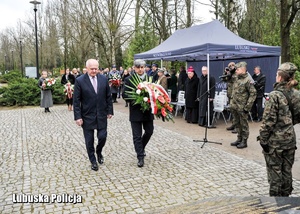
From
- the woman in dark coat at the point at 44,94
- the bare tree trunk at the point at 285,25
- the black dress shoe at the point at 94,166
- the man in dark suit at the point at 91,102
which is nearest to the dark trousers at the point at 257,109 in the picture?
the bare tree trunk at the point at 285,25

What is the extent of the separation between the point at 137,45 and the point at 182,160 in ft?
76.3

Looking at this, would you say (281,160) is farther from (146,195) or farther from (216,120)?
(216,120)

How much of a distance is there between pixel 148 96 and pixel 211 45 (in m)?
4.87

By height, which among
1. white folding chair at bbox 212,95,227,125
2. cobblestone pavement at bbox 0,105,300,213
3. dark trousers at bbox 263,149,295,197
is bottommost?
cobblestone pavement at bbox 0,105,300,213

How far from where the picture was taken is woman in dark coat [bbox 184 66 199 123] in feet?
34.4

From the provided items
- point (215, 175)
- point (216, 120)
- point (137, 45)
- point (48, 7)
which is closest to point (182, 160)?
point (215, 175)

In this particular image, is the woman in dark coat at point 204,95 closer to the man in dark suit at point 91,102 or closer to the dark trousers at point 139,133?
the dark trousers at point 139,133

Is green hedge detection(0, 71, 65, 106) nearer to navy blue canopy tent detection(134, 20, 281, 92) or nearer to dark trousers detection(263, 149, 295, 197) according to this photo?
navy blue canopy tent detection(134, 20, 281, 92)

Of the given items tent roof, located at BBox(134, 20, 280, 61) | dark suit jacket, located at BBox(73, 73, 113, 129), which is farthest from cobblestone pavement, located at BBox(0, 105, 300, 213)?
tent roof, located at BBox(134, 20, 280, 61)

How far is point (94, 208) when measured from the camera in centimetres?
401

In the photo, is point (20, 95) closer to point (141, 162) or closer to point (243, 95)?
point (141, 162)

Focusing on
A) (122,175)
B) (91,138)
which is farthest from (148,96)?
(122,175)

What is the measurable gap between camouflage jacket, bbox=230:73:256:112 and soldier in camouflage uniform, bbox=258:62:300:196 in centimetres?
307

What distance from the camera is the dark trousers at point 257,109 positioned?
10.7 m
